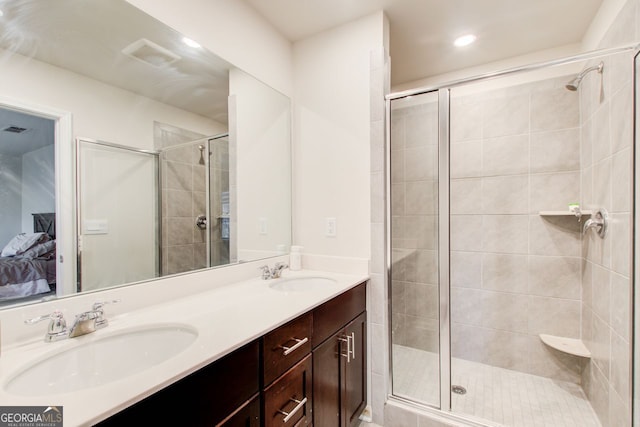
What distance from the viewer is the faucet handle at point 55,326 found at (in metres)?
0.87

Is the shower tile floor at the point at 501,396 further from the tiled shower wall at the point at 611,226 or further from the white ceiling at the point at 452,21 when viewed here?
the white ceiling at the point at 452,21

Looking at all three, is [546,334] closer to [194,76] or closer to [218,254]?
[218,254]

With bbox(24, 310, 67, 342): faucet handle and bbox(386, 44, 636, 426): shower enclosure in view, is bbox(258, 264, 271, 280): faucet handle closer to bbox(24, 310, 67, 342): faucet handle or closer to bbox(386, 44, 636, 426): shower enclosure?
bbox(386, 44, 636, 426): shower enclosure

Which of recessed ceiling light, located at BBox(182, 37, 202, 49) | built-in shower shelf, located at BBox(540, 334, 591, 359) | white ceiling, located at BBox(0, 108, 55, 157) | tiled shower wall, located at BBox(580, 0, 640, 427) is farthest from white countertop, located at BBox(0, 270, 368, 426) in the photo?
built-in shower shelf, located at BBox(540, 334, 591, 359)

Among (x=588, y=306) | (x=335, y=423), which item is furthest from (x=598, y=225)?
(x=335, y=423)

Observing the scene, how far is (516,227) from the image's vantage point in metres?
2.25

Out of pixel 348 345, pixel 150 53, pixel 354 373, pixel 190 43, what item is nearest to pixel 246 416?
pixel 348 345

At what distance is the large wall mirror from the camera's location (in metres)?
0.90

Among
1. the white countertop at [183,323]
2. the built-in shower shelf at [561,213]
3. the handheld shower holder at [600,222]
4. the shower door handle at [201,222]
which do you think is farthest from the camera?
the built-in shower shelf at [561,213]

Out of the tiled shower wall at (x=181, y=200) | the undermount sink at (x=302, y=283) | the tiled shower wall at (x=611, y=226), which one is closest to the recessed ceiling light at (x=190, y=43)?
the tiled shower wall at (x=181, y=200)

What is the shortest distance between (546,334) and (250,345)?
93.2 inches

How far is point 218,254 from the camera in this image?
1.56 meters

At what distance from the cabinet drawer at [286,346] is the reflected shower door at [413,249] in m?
0.81

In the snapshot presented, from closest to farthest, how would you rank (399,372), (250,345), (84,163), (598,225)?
(250,345) → (84,163) → (598,225) → (399,372)
